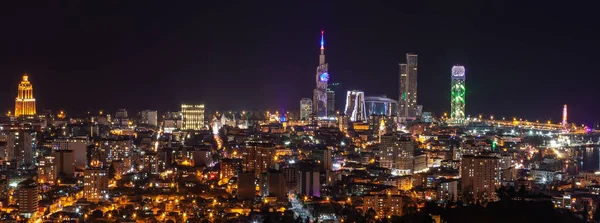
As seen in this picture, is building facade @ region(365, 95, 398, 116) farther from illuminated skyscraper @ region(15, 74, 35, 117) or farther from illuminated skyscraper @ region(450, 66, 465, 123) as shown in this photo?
illuminated skyscraper @ region(15, 74, 35, 117)

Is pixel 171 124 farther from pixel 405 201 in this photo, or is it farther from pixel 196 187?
pixel 405 201

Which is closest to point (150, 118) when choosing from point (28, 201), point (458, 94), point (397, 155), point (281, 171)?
point (397, 155)

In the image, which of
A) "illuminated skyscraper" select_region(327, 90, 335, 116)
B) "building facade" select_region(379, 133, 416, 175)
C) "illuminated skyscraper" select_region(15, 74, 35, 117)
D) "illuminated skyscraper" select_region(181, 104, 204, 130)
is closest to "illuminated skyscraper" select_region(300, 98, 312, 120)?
"illuminated skyscraper" select_region(327, 90, 335, 116)

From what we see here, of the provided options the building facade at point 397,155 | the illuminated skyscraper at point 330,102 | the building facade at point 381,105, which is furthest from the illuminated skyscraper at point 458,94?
the building facade at point 397,155

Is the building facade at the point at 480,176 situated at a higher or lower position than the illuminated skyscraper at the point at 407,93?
lower

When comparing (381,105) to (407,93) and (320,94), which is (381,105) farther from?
(320,94)

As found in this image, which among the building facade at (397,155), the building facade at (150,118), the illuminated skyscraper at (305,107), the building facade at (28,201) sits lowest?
the building facade at (28,201)

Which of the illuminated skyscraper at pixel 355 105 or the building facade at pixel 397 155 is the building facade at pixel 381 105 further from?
the building facade at pixel 397 155
